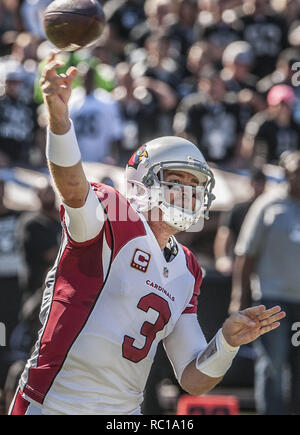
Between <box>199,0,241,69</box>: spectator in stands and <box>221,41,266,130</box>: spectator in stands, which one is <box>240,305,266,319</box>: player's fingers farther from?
<box>199,0,241,69</box>: spectator in stands

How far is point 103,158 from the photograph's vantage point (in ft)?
31.1

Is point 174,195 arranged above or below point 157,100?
above

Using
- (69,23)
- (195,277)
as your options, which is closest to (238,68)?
(69,23)

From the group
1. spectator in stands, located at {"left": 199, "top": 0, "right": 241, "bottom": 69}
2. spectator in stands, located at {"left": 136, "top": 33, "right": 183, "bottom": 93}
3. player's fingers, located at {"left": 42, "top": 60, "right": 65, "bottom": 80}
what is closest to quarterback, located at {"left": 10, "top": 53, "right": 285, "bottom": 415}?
player's fingers, located at {"left": 42, "top": 60, "right": 65, "bottom": 80}

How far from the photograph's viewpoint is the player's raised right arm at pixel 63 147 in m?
3.37

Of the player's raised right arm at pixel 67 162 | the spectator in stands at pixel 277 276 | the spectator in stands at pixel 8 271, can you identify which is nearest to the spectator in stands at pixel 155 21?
the spectator in stands at pixel 8 271

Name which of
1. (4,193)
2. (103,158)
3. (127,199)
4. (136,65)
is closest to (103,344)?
(127,199)

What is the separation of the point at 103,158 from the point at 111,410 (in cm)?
578

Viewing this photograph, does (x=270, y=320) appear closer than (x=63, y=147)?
No

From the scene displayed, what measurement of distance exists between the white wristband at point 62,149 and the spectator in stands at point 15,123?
19.7ft

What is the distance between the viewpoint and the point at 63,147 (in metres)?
3.49

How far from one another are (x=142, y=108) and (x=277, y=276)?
3.35m

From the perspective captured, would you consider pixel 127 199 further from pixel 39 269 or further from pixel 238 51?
pixel 238 51

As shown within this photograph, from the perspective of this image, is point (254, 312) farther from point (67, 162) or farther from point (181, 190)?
point (67, 162)
